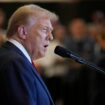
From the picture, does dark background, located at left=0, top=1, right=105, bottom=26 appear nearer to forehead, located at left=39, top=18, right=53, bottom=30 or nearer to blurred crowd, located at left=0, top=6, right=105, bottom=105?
blurred crowd, located at left=0, top=6, right=105, bottom=105

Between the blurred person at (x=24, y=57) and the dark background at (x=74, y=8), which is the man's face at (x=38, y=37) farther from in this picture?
the dark background at (x=74, y=8)

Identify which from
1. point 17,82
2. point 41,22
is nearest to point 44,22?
point 41,22

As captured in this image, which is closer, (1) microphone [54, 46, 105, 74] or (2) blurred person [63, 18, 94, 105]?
(1) microphone [54, 46, 105, 74]

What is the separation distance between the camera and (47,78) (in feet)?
22.7

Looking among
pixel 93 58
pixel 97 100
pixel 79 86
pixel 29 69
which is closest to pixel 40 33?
pixel 29 69

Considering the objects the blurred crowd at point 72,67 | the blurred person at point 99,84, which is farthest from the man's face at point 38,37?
the blurred crowd at point 72,67

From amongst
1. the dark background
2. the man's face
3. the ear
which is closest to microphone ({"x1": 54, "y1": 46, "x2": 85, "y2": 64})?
the man's face

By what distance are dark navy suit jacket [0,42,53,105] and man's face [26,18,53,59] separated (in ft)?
0.54

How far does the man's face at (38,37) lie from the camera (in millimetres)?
2855

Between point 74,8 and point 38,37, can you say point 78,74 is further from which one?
point 38,37

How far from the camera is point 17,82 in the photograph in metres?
2.62

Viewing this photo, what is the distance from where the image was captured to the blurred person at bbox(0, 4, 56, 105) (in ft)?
8.55

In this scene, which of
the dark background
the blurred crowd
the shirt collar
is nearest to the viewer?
the shirt collar

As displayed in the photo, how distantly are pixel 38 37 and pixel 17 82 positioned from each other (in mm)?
370
